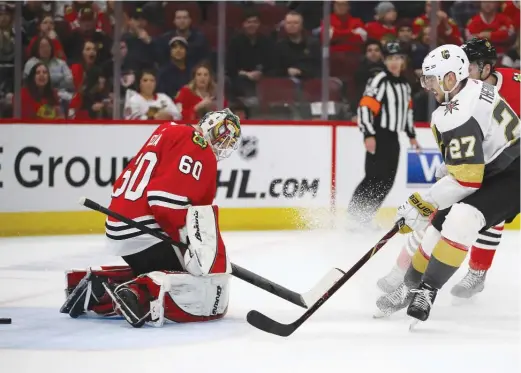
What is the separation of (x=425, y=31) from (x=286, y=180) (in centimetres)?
142

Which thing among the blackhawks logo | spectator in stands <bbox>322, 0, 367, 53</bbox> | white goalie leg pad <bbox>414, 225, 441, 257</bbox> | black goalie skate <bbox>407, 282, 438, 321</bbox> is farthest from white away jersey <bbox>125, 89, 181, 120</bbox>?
black goalie skate <bbox>407, 282, 438, 321</bbox>

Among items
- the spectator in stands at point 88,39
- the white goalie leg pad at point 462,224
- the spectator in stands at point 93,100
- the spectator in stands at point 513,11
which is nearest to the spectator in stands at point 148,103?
the spectator in stands at point 93,100

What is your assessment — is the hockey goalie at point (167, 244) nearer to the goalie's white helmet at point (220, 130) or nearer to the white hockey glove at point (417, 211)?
the goalie's white helmet at point (220, 130)

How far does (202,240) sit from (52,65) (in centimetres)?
326

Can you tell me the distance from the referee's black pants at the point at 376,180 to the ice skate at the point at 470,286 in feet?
8.07

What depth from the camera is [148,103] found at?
7.04m

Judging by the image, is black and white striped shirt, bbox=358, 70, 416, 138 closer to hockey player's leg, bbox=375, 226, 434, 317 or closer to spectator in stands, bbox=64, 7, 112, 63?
spectator in stands, bbox=64, 7, 112, 63

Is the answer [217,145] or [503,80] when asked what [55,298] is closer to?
[217,145]

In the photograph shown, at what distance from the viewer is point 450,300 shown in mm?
4691

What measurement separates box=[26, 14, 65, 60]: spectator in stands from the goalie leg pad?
317 centimetres

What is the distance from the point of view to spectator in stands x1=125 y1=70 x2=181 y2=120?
6.96 meters

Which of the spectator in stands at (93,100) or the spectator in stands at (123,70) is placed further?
the spectator in stands at (123,70)

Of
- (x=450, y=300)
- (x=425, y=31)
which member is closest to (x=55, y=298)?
(x=450, y=300)

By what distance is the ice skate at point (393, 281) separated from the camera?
4.34 m
